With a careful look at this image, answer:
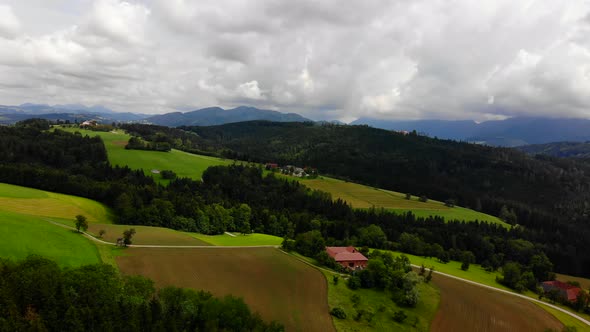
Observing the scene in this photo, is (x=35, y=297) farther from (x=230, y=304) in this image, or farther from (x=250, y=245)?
(x=250, y=245)

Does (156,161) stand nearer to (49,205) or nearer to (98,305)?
(49,205)

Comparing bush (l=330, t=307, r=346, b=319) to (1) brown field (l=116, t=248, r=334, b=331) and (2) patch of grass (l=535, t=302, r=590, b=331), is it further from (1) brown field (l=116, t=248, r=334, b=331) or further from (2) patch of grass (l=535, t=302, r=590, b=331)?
(2) patch of grass (l=535, t=302, r=590, b=331)

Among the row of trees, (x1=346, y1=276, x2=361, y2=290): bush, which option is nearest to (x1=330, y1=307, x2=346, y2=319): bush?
the row of trees

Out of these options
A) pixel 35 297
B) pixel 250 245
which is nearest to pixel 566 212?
pixel 250 245

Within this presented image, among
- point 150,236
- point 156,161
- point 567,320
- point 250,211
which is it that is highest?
point 156,161

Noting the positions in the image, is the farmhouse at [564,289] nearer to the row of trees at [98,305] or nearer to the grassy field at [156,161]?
the row of trees at [98,305]

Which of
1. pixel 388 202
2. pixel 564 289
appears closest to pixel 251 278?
pixel 564 289
